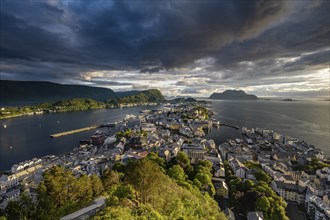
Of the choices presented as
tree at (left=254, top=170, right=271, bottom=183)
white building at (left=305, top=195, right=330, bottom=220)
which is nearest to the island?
tree at (left=254, top=170, right=271, bottom=183)

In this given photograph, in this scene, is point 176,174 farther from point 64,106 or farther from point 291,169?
point 64,106

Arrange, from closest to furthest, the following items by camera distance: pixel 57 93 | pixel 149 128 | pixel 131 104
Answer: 1. pixel 149 128
2. pixel 131 104
3. pixel 57 93

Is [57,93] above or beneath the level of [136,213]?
above

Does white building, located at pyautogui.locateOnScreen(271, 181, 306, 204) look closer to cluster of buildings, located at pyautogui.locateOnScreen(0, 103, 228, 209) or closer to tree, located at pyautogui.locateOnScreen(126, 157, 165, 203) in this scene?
cluster of buildings, located at pyautogui.locateOnScreen(0, 103, 228, 209)

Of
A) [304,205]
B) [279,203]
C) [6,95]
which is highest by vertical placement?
[6,95]

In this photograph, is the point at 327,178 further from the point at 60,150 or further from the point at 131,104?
the point at 131,104

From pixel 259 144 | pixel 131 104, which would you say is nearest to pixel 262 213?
pixel 259 144
